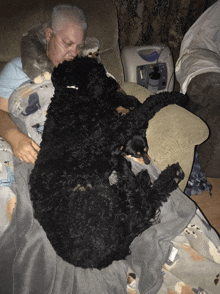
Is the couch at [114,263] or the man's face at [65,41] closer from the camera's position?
the couch at [114,263]

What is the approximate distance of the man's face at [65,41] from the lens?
125 cm

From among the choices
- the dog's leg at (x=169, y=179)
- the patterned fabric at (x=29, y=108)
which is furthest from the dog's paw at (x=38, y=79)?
the dog's leg at (x=169, y=179)

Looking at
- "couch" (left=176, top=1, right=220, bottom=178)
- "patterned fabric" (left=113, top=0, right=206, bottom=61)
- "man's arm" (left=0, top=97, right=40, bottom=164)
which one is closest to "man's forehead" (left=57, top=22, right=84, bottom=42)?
"man's arm" (left=0, top=97, right=40, bottom=164)

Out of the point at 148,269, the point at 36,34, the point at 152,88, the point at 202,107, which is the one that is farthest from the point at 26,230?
the point at 152,88

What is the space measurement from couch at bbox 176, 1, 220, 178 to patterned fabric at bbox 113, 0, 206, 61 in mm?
403

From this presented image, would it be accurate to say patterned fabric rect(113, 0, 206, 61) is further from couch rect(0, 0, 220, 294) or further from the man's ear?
couch rect(0, 0, 220, 294)

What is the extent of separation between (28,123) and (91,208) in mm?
749

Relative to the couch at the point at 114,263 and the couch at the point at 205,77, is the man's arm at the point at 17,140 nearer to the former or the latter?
the couch at the point at 114,263

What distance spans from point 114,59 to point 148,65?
0.42 metres

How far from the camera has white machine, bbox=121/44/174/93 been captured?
2045mm

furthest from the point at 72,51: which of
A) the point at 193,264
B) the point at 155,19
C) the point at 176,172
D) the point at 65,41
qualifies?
the point at 155,19

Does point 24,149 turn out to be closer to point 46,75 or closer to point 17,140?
point 17,140

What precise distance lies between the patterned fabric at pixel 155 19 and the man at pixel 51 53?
1216mm

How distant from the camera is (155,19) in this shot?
2.39 m
